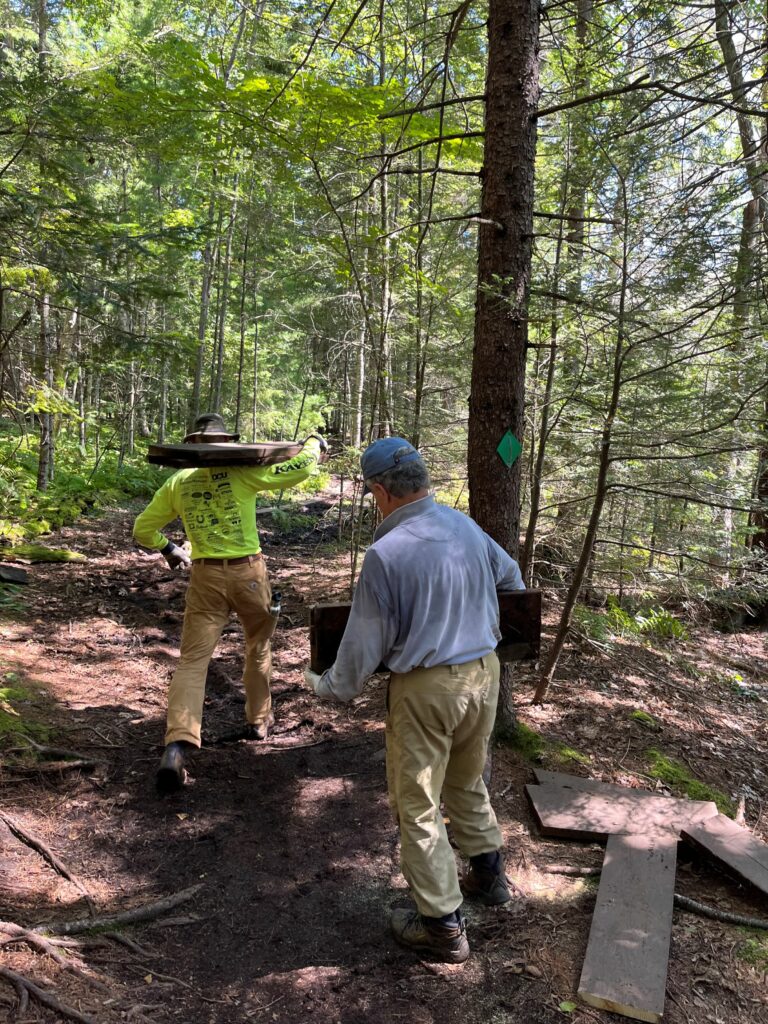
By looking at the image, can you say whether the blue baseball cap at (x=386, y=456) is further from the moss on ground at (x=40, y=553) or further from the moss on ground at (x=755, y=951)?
the moss on ground at (x=40, y=553)

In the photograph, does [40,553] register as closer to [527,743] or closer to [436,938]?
[527,743]

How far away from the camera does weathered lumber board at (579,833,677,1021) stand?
7.82 ft

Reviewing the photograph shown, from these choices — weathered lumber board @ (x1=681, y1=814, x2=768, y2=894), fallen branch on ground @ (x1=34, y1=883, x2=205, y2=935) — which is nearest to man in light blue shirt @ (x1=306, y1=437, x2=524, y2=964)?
fallen branch on ground @ (x1=34, y1=883, x2=205, y2=935)

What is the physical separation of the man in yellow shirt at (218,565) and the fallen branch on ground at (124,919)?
123cm

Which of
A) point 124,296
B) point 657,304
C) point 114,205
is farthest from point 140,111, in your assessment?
point 114,205

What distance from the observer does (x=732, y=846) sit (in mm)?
3314

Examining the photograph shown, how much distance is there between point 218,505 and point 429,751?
2609 millimetres

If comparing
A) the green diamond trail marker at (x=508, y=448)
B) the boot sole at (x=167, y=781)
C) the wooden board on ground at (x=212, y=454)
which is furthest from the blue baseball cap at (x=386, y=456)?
the boot sole at (x=167, y=781)

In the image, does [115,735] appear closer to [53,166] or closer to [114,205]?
[53,166]

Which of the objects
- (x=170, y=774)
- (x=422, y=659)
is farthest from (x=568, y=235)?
(x=170, y=774)

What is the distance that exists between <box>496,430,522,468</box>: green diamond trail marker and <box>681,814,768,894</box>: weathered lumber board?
2380 mm

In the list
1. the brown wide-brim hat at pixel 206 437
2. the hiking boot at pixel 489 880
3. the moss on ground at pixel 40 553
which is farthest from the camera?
the moss on ground at pixel 40 553

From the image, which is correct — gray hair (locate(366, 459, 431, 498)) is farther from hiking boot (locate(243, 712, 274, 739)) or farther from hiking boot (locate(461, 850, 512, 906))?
hiking boot (locate(243, 712, 274, 739))

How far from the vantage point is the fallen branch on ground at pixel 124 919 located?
8.64 feet
